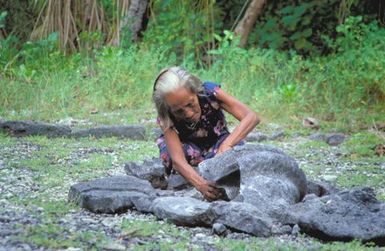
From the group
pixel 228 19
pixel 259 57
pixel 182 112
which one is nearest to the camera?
pixel 182 112

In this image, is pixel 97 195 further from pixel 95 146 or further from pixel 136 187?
pixel 95 146

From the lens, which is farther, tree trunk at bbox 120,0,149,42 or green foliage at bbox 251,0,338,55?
green foliage at bbox 251,0,338,55

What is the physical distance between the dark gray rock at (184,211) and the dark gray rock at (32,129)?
12.5ft

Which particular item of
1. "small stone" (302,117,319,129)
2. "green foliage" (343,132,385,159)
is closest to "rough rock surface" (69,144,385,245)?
"green foliage" (343,132,385,159)

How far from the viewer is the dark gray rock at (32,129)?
8.22 metres

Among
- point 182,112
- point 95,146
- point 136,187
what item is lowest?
point 95,146

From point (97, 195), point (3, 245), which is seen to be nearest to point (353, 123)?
point (97, 195)

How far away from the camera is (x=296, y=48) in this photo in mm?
12086

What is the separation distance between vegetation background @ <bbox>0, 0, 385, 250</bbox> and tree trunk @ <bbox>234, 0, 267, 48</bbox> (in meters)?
0.02

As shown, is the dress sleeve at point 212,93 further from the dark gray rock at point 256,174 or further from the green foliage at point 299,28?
the green foliage at point 299,28

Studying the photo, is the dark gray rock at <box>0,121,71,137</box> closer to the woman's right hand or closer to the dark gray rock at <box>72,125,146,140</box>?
the dark gray rock at <box>72,125,146,140</box>

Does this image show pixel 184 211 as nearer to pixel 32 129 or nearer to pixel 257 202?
pixel 257 202

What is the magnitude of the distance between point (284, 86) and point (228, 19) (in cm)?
406

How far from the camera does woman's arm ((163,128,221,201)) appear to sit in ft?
16.1
